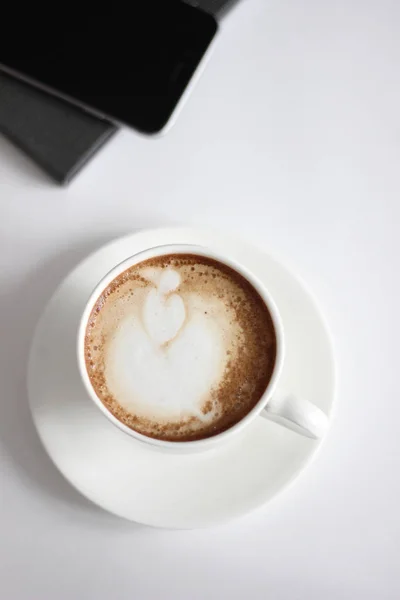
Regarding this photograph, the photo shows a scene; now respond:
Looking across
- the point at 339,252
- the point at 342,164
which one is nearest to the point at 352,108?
the point at 342,164

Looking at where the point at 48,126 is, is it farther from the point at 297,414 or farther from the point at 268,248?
the point at 297,414

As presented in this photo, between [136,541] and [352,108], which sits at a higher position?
[352,108]

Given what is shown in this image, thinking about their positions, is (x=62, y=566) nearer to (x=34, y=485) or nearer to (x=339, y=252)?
(x=34, y=485)

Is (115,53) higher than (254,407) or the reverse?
higher

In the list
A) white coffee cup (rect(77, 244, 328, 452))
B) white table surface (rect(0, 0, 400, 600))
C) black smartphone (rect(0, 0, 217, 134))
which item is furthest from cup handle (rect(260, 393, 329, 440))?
black smartphone (rect(0, 0, 217, 134))

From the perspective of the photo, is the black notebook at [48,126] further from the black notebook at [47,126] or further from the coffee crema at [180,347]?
the coffee crema at [180,347]

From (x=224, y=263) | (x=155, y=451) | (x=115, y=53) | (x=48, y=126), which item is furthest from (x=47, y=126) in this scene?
(x=155, y=451)

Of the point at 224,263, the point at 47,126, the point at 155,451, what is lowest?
the point at 155,451
